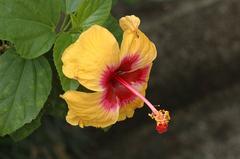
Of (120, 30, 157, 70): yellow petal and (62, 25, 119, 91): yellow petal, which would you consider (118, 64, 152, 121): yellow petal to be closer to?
(120, 30, 157, 70): yellow petal

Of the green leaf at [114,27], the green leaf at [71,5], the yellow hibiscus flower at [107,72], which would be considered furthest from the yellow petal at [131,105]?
the green leaf at [71,5]

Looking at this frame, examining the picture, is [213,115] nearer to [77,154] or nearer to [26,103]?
[77,154]

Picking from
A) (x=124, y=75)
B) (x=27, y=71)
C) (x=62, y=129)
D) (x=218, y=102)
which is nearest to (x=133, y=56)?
(x=124, y=75)

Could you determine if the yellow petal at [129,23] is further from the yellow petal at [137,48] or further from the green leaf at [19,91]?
the green leaf at [19,91]

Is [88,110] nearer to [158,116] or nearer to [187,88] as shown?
[158,116]

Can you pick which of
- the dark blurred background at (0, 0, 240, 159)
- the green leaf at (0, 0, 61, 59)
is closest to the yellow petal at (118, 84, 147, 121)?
the green leaf at (0, 0, 61, 59)

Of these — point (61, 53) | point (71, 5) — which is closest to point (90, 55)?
point (61, 53)
